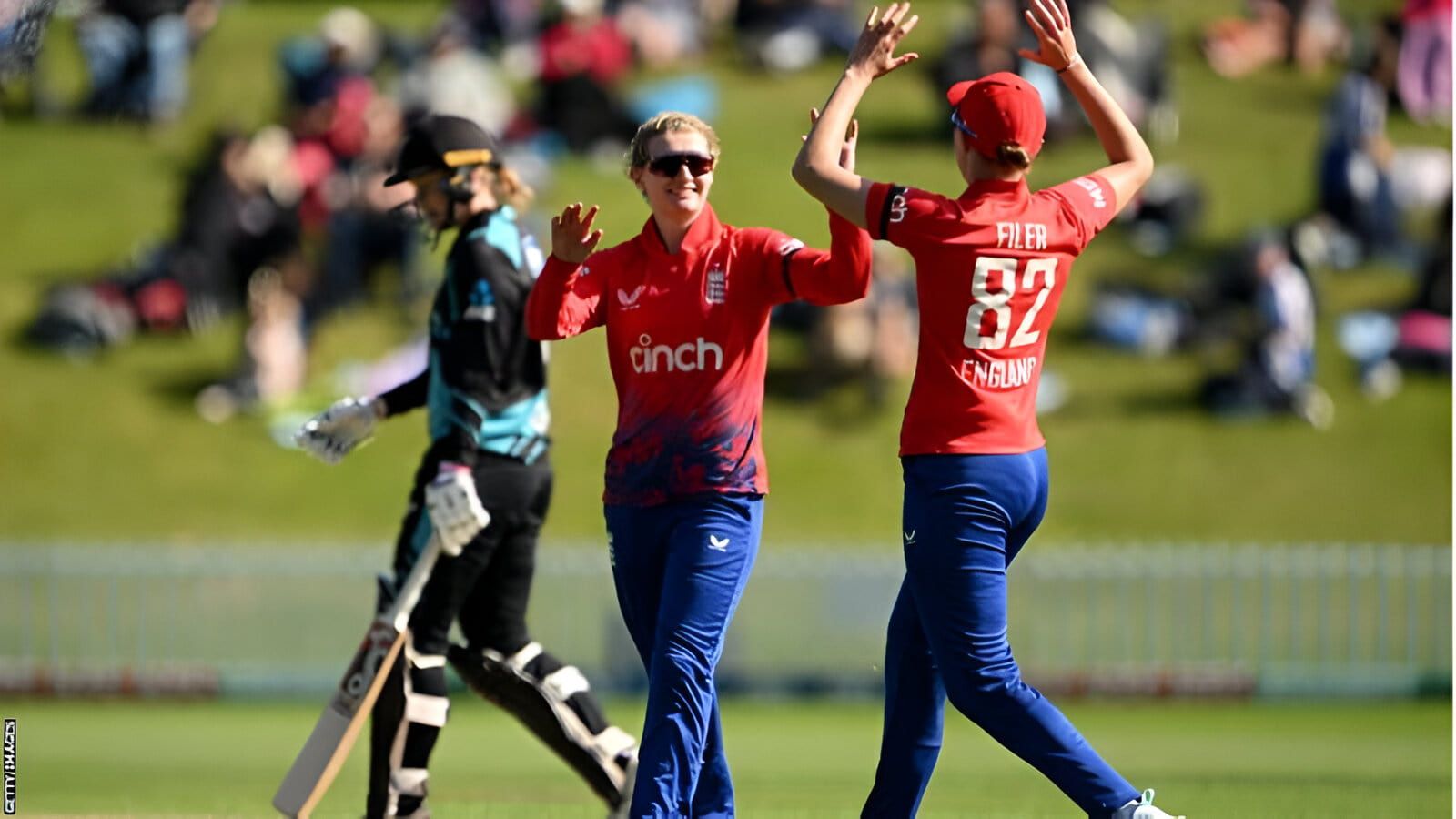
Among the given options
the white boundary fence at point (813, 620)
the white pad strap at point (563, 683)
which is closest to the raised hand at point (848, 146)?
the white pad strap at point (563, 683)

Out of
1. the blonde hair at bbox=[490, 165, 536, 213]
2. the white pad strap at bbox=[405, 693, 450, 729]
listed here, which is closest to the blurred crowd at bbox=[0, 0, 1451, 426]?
the blonde hair at bbox=[490, 165, 536, 213]

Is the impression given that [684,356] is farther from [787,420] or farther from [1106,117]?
[787,420]

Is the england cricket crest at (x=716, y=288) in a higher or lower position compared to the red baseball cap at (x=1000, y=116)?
lower

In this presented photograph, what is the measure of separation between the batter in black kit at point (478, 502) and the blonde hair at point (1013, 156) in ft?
6.00

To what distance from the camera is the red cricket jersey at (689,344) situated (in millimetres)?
5926

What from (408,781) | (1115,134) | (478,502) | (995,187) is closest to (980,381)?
(995,187)

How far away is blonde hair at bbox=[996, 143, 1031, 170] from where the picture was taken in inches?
220

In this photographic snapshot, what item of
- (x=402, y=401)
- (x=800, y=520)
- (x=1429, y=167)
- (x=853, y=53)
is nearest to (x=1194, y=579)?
(x=800, y=520)

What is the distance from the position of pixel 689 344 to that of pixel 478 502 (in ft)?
3.41

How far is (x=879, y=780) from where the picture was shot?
593cm

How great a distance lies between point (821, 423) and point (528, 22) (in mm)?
5772

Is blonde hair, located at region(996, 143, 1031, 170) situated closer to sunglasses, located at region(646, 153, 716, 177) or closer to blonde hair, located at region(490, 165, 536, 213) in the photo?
sunglasses, located at region(646, 153, 716, 177)

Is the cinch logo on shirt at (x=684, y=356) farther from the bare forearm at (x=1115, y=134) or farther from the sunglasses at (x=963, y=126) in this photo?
the bare forearm at (x=1115, y=134)

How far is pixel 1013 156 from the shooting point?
5.61m
